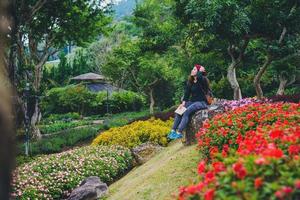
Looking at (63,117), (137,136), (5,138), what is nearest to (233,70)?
(137,136)

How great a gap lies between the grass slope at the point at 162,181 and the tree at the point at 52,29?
465 inches

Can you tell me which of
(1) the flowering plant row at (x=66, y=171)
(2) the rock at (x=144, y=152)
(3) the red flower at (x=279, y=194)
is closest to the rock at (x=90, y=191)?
(1) the flowering plant row at (x=66, y=171)

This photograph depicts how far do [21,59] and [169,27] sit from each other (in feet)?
27.4

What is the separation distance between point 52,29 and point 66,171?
13097mm

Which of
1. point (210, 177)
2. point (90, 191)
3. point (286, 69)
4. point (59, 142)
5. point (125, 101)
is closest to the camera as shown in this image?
point (210, 177)

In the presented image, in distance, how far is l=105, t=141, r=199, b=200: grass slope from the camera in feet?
31.7

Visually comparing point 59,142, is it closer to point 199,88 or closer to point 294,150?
point 199,88

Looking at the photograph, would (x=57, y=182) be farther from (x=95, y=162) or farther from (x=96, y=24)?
(x=96, y=24)

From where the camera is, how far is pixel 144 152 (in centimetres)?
1495

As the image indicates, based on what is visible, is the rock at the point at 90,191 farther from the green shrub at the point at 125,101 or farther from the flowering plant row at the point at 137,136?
the green shrub at the point at 125,101

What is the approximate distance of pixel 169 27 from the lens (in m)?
28.0

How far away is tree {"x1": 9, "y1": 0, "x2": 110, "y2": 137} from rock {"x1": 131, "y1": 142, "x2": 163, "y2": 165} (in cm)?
888

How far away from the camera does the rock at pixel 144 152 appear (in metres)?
14.7

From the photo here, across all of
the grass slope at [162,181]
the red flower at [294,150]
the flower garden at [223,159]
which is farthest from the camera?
the grass slope at [162,181]
